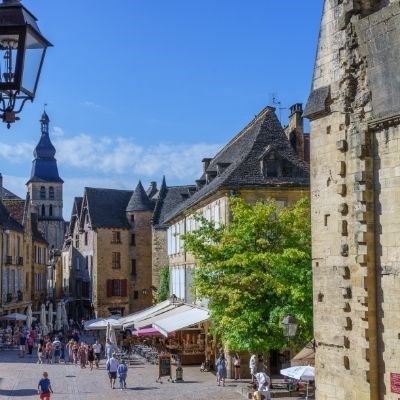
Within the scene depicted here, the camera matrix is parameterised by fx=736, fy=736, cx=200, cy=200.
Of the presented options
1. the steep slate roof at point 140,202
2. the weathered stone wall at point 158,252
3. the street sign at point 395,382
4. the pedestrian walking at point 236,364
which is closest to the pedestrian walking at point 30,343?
the pedestrian walking at point 236,364

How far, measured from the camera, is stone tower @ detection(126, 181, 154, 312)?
64.0 m

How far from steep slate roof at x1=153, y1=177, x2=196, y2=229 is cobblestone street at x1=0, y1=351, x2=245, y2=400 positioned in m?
26.4

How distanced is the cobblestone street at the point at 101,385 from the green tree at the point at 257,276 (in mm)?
2776

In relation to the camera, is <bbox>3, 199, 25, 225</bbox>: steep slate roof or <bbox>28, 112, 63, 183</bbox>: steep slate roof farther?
<bbox>28, 112, 63, 183</bbox>: steep slate roof

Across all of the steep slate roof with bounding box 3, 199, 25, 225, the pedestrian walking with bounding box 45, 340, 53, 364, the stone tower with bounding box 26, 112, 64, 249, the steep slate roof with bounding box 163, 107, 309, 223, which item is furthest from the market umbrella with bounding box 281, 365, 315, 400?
the stone tower with bounding box 26, 112, 64, 249

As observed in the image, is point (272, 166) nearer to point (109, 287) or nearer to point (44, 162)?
point (109, 287)

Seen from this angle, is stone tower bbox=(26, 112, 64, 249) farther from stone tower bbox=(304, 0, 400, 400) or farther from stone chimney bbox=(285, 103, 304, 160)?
stone tower bbox=(304, 0, 400, 400)

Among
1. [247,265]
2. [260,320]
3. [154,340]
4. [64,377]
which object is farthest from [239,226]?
[154,340]

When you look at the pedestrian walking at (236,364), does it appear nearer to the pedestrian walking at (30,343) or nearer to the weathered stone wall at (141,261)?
the pedestrian walking at (30,343)

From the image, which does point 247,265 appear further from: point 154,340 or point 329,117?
point 154,340

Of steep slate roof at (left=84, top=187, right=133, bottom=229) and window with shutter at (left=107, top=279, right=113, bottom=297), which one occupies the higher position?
steep slate roof at (left=84, top=187, right=133, bottom=229)

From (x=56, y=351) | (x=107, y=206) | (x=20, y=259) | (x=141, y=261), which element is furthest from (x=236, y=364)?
(x=107, y=206)

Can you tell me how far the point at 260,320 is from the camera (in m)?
22.7

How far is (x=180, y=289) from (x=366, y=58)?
30244 mm
